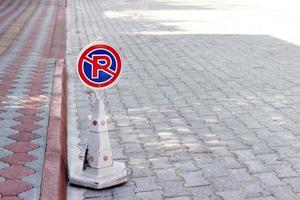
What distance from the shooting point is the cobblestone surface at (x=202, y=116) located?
15.1 feet

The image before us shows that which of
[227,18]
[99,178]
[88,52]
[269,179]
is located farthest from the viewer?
[227,18]

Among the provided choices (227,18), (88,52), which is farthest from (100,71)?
(227,18)

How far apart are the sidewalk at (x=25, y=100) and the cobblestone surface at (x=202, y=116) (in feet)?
1.38

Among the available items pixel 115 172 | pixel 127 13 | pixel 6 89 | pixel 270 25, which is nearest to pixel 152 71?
pixel 6 89

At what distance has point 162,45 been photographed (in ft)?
41.3

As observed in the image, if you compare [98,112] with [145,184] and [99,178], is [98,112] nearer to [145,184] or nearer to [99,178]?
[99,178]

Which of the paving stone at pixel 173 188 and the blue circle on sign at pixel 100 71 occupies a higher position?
the blue circle on sign at pixel 100 71

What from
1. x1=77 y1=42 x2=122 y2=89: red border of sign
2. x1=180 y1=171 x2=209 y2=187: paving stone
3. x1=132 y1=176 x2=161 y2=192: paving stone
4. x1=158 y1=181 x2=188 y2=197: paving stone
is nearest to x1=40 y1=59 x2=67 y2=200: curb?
x1=132 y1=176 x2=161 y2=192: paving stone

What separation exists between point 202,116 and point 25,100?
2323 mm

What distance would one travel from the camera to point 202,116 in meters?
6.63

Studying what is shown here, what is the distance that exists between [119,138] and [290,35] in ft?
31.6

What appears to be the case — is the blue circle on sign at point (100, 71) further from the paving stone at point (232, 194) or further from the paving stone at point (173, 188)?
the paving stone at point (232, 194)

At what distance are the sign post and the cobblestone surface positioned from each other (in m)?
0.12

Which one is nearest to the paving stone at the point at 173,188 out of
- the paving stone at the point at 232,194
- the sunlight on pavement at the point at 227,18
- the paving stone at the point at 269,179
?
the paving stone at the point at 232,194
